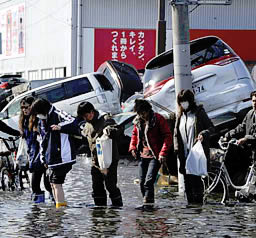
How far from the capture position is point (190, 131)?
11.2 m

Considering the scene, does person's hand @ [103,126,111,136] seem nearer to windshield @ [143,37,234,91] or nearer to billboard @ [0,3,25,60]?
windshield @ [143,37,234,91]

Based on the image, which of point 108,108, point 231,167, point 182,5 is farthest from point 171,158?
point 108,108

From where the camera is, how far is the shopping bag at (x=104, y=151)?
35.3ft

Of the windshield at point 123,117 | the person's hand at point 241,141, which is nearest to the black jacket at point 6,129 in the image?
the person's hand at point 241,141

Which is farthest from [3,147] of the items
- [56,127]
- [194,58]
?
[194,58]

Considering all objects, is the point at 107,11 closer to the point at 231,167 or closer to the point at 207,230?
the point at 231,167

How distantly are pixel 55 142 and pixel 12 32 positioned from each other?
141 feet

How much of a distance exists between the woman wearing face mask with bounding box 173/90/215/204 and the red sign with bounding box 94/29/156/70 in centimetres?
A: 3130

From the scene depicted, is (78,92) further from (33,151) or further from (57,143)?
(57,143)

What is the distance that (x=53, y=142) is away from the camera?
11.0m

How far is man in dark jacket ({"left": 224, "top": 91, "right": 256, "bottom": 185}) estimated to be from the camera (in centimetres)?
1154

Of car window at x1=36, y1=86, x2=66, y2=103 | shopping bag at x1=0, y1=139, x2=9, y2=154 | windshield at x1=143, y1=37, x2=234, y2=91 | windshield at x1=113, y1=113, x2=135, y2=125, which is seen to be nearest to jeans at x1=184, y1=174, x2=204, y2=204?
shopping bag at x1=0, y1=139, x2=9, y2=154

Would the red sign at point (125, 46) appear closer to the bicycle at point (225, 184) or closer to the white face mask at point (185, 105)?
the bicycle at point (225, 184)

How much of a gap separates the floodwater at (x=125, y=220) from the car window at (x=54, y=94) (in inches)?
517
